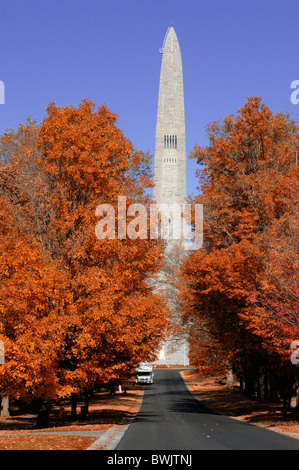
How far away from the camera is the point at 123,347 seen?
18203 mm

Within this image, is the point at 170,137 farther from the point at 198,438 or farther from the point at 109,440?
the point at 109,440

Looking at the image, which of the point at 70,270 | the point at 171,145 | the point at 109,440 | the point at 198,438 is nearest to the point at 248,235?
the point at 70,270

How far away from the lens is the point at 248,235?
2411 centimetres

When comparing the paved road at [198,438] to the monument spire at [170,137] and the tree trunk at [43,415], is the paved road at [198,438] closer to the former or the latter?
the tree trunk at [43,415]

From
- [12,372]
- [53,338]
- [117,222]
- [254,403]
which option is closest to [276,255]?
[117,222]

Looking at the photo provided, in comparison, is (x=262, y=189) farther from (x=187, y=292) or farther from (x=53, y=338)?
(x=53, y=338)

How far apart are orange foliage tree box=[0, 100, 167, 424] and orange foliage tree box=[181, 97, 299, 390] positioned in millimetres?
4034

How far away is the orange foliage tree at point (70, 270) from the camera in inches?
648

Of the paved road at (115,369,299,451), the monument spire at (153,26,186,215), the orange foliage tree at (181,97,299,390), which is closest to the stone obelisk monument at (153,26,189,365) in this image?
the monument spire at (153,26,186,215)

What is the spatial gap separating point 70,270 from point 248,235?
354 inches

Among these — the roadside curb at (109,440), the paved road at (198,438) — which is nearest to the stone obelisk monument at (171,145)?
the paved road at (198,438)

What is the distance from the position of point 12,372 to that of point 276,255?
31.3 feet

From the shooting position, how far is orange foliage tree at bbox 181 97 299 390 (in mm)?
19984

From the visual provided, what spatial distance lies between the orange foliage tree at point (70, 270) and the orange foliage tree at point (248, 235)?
13.2 ft
